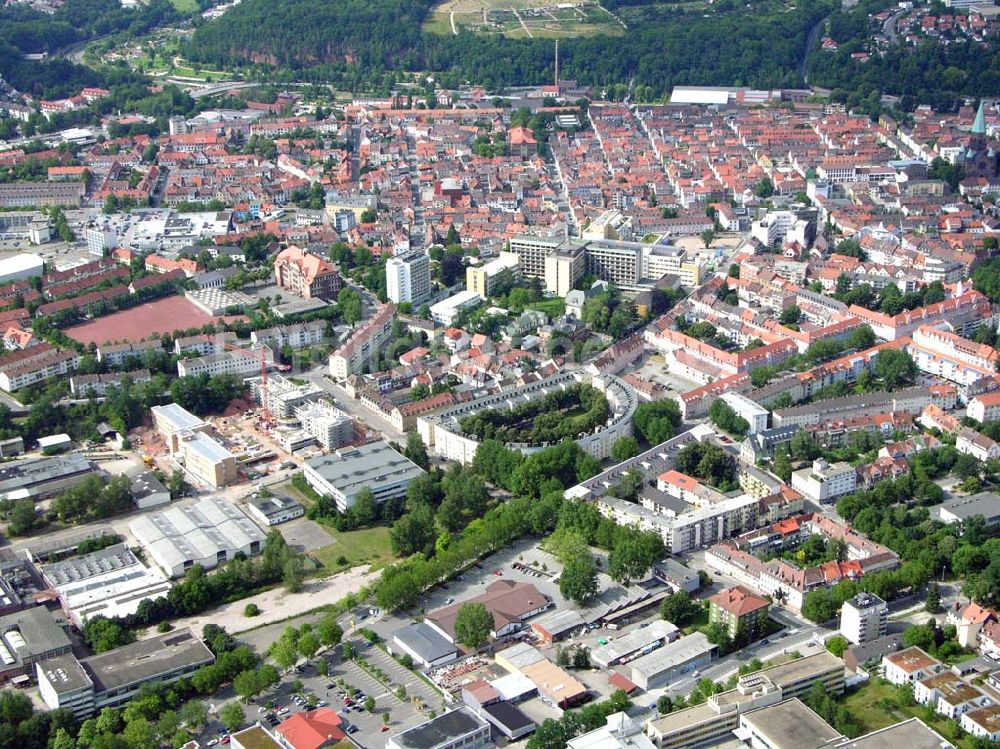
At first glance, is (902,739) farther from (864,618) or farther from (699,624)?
(699,624)

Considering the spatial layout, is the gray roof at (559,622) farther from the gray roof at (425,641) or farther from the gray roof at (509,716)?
the gray roof at (509,716)

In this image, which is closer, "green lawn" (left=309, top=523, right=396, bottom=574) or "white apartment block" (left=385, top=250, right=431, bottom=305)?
"green lawn" (left=309, top=523, right=396, bottom=574)

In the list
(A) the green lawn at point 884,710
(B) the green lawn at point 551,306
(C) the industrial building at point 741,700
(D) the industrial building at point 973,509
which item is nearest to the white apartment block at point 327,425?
(B) the green lawn at point 551,306

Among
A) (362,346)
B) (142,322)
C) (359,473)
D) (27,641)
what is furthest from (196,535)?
(142,322)

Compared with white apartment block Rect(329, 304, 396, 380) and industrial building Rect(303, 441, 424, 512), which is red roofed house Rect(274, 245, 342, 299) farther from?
industrial building Rect(303, 441, 424, 512)

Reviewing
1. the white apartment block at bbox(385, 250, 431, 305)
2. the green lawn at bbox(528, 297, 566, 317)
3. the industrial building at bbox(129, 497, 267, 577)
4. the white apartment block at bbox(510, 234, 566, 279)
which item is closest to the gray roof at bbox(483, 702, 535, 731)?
the industrial building at bbox(129, 497, 267, 577)

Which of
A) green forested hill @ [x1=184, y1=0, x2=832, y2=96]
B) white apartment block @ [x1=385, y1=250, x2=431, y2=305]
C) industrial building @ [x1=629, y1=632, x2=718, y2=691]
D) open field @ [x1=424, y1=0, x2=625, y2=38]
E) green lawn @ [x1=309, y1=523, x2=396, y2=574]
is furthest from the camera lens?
open field @ [x1=424, y1=0, x2=625, y2=38]

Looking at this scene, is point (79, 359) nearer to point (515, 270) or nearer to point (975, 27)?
point (515, 270)
